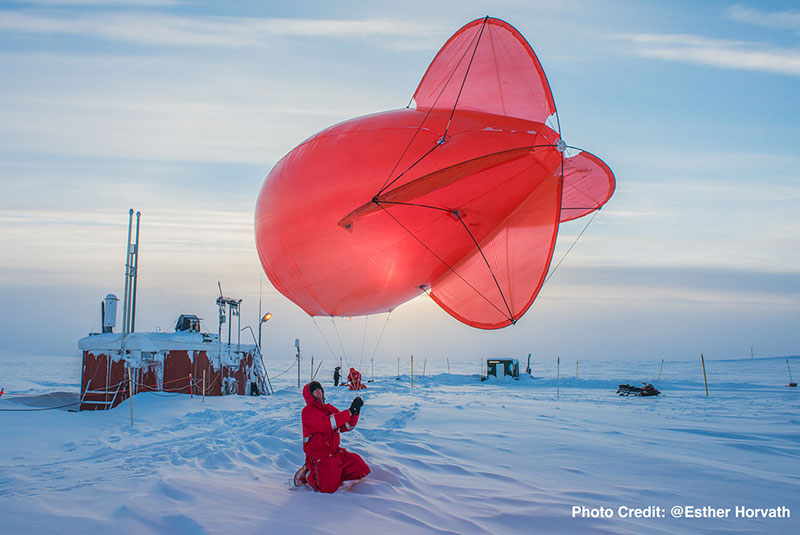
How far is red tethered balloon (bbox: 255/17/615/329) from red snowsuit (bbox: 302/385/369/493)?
266 centimetres

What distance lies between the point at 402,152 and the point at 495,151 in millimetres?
1307

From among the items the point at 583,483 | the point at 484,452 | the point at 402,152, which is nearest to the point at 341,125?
the point at 402,152

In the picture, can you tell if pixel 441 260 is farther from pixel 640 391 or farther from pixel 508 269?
pixel 640 391

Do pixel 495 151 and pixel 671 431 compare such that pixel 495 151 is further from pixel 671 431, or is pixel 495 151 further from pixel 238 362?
pixel 238 362

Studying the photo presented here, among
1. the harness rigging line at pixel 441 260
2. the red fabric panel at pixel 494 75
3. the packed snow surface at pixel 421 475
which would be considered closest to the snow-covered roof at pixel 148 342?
the packed snow surface at pixel 421 475

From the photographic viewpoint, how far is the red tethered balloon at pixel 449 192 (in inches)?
261

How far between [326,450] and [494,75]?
5830mm

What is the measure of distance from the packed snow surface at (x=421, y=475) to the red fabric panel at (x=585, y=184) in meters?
3.95

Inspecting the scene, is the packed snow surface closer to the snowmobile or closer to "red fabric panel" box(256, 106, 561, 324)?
"red fabric panel" box(256, 106, 561, 324)

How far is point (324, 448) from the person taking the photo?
5.23 metres

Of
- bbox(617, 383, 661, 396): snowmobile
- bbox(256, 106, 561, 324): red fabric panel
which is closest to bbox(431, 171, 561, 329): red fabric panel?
bbox(256, 106, 561, 324): red fabric panel

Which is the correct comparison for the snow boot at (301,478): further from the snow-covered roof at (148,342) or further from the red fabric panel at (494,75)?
the snow-covered roof at (148,342)

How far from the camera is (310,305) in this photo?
9312 millimetres

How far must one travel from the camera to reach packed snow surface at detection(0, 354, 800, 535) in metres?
4.13
